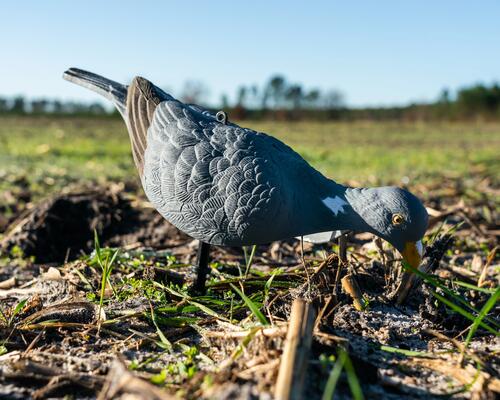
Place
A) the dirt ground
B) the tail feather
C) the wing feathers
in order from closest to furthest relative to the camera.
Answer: the dirt ground → the wing feathers → the tail feather

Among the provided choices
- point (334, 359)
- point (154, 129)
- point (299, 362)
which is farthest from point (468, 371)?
point (154, 129)

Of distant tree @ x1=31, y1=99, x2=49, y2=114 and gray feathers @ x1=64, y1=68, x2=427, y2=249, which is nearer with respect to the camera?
gray feathers @ x1=64, y1=68, x2=427, y2=249

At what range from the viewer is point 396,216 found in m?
2.49

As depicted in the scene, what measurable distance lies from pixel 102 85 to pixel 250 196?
1507 millimetres

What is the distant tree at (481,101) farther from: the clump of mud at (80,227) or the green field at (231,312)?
the clump of mud at (80,227)

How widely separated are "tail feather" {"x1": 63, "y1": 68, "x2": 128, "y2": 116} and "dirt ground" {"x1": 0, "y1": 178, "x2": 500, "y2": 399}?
919 millimetres

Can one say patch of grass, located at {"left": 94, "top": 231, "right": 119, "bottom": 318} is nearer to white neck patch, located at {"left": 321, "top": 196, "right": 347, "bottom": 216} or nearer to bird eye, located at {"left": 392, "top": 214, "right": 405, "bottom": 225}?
white neck patch, located at {"left": 321, "top": 196, "right": 347, "bottom": 216}

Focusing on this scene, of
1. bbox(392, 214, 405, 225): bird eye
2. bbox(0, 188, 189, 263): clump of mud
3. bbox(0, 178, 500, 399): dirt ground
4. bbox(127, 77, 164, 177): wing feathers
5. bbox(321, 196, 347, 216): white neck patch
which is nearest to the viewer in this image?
bbox(0, 178, 500, 399): dirt ground

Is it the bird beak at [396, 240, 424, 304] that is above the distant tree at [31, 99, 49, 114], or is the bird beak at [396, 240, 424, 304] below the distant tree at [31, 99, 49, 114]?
below

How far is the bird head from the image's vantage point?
248 centimetres

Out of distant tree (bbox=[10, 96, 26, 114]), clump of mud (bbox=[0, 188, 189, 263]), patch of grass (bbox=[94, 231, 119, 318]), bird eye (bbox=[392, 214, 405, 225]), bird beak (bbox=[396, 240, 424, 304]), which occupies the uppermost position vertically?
distant tree (bbox=[10, 96, 26, 114])

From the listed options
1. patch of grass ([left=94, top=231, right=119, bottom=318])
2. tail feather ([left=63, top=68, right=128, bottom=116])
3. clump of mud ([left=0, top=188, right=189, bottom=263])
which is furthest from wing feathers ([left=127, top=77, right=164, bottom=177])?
clump of mud ([left=0, top=188, right=189, bottom=263])

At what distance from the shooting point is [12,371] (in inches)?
82.9

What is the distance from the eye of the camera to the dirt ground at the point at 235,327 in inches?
76.2
